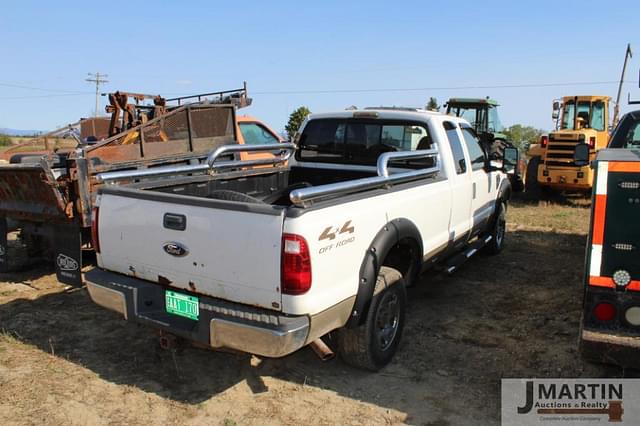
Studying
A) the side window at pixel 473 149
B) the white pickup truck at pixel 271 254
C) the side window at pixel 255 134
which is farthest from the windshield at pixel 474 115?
the white pickup truck at pixel 271 254

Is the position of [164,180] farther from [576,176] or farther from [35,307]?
[576,176]

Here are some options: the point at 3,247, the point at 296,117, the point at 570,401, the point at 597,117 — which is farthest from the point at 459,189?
the point at 296,117

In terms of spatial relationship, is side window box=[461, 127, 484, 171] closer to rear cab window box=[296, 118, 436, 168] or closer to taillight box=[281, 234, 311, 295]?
rear cab window box=[296, 118, 436, 168]

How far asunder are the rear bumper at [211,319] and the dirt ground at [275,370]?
602 mm

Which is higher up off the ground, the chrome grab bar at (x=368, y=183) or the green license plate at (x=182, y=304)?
the chrome grab bar at (x=368, y=183)

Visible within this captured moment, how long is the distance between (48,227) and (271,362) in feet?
10.7

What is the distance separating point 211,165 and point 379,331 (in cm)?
207

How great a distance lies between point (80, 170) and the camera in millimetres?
5367

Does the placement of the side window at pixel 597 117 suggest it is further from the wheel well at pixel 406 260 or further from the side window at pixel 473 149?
the wheel well at pixel 406 260

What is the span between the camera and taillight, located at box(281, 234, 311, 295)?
9.57 feet

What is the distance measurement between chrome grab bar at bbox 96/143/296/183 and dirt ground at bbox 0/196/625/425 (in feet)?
4.74

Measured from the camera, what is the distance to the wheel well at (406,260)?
4.36 meters

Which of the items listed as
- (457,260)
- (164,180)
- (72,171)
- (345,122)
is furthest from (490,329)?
(72,171)

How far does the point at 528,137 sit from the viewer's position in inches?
1693
